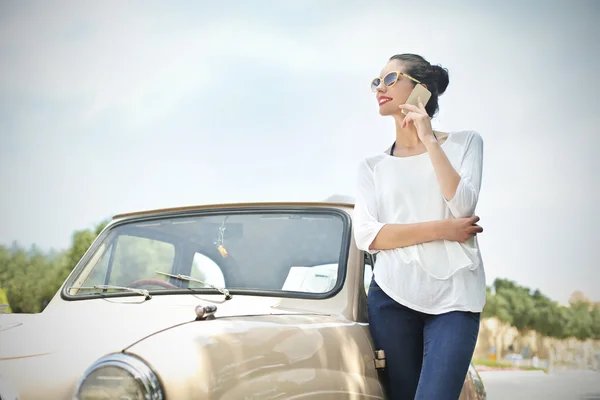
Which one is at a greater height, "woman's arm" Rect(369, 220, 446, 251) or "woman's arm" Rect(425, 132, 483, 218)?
"woman's arm" Rect(425, 132, 483, 218)

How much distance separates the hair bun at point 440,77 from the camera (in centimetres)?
272

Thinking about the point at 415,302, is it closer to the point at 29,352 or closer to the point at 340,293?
the point at 340,293

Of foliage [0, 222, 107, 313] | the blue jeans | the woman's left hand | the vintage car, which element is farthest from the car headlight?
foliage [0, 222, 107, 313]

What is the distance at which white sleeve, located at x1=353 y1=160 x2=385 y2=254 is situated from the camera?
8.29 feet

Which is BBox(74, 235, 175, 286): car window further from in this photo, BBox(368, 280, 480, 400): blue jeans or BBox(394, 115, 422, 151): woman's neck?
BBox(394, 115, 422, 151): woman's neck

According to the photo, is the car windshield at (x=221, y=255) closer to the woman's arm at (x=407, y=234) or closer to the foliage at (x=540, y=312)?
the woman's arm at (x=407, y=234)

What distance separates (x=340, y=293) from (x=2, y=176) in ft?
128

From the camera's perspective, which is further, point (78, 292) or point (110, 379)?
point (78, 292)

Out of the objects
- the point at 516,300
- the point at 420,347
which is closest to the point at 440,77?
the point at 420,347

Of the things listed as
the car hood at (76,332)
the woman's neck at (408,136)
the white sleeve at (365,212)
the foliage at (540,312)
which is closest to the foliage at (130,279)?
the foliage at (540,312)

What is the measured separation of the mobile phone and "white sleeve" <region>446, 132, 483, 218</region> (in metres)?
0.24

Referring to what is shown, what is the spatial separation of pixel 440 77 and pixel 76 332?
1762 millimetres

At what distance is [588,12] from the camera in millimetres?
41438

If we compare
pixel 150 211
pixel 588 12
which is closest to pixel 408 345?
pixel 150 211
